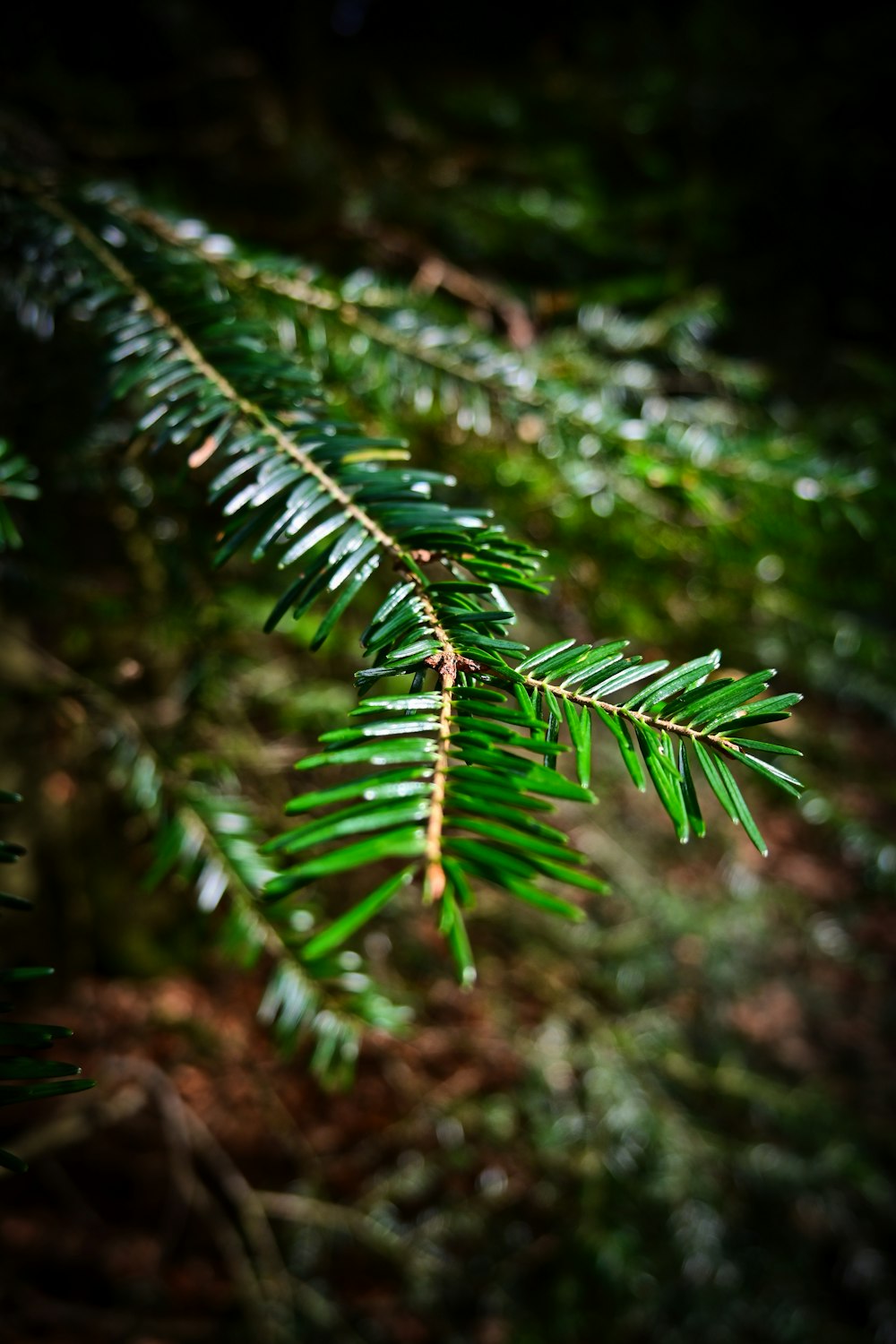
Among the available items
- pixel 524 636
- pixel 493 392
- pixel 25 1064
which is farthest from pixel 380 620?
pixel 524 636

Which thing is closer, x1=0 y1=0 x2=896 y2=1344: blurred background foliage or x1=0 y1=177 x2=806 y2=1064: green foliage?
x1=0 y1=177 x2=806 y2=1064: green foliage

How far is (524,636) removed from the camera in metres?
1.54

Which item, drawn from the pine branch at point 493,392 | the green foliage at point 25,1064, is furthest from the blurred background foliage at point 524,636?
the green foliage at point 25,1064

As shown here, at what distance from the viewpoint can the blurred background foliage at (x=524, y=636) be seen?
3.67ft

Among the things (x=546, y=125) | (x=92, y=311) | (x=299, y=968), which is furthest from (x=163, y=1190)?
(x=546, y=125)

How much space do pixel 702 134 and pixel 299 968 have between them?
7.48 ft

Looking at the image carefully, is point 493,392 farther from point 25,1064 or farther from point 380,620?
point 25,1064

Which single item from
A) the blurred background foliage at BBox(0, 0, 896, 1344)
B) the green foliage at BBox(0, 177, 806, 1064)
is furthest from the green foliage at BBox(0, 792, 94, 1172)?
the blurred background foliage at BBox(0, 0, 896, 1344)

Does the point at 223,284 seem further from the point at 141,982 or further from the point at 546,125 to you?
the point at 141,982

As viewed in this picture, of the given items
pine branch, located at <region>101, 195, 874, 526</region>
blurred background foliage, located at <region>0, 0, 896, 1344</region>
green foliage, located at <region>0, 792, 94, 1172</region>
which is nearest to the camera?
green foliage, located at <region>0, 792, 94, 1172</region>

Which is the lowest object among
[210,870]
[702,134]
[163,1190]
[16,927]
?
[163,1190]

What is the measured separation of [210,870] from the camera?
2.48 feet

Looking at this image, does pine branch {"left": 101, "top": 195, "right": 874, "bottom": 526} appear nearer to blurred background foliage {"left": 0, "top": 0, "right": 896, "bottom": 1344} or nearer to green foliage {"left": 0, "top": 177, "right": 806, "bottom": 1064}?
green foliage {"left": 0, "top": 177, "right": 806, "bottom": 1064}

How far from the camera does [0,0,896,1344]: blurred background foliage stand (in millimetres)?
1117
